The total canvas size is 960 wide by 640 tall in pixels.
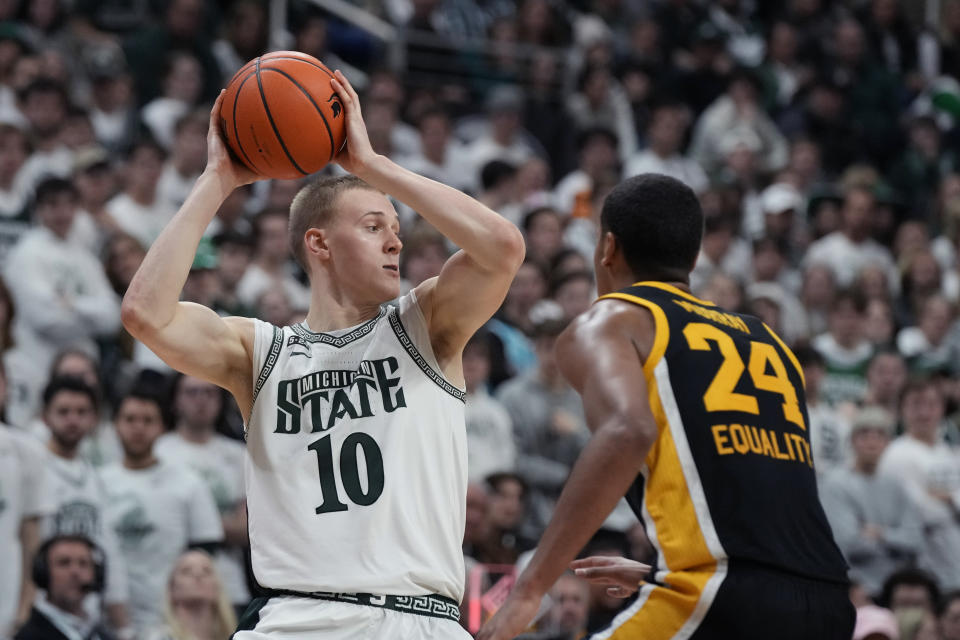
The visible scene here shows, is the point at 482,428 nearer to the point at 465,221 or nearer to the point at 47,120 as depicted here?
the point at 47,120

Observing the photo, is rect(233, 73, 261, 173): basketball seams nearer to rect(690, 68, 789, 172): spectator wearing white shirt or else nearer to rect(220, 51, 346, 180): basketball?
rect(220, 51, 346, 180): basketball

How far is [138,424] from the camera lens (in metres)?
8.06

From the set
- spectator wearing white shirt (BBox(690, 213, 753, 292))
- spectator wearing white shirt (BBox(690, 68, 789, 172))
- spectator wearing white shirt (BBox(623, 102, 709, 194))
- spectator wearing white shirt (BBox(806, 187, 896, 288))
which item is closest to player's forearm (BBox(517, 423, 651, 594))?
spectator wearing white shirt (BBox(690, 213, 753, 292))

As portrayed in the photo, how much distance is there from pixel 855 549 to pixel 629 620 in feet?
20.0

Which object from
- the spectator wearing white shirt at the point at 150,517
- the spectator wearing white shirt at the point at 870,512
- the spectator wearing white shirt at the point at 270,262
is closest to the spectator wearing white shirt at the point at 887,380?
the spectator wearing white shirt at the point at 870,512

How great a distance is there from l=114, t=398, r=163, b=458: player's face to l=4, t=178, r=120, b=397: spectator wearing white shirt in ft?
3.79

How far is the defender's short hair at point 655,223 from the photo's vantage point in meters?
4.16

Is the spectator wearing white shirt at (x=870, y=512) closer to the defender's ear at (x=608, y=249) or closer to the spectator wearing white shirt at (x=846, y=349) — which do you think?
the spectator wearing white shirt at (x=846, y=349)

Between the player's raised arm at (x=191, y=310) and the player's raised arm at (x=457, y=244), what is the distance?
0.45 meters

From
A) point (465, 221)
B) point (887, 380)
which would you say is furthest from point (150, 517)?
point (887, 380)

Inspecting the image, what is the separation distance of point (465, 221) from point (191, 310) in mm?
974

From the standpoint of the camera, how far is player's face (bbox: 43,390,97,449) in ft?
25.8

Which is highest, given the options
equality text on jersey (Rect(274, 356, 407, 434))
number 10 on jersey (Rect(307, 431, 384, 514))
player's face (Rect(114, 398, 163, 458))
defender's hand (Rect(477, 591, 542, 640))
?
equality text on jersey (Rect(274, 356, 407, 434))

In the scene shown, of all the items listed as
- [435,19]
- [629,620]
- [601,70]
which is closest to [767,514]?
[629,620]
